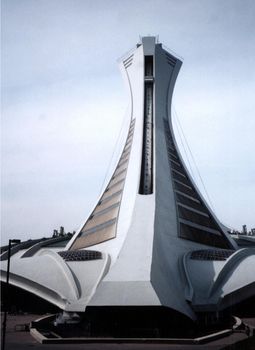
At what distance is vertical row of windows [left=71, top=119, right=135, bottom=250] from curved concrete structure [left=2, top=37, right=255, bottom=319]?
108mm

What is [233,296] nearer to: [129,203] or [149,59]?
[129,203]

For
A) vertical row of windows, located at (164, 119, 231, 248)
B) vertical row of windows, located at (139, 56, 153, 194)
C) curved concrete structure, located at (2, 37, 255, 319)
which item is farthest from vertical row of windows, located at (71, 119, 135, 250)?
vertical row of windows, located at (164, 119, 231, 248)

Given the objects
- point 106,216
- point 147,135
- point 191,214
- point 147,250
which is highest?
point 147,135

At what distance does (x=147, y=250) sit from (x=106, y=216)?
29.2 feet

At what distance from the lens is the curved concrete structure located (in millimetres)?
20781

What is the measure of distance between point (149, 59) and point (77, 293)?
28.1m

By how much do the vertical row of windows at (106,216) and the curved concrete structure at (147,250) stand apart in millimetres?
108

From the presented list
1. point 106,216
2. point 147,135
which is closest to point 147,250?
point 106,216

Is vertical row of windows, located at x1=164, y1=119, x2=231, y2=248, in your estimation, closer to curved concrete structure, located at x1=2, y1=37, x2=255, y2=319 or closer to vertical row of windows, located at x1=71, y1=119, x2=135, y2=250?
curved concrete structure, located at x1=2, y1=37, x2=255, y2=319

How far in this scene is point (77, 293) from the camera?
2283 centimetres

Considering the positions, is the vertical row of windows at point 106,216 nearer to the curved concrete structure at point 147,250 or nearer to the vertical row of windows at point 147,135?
the curved concrete structure at point 147,250

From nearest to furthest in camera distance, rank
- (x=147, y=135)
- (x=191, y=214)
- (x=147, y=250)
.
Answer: (x=147, y=250) → (x=191, y=214) → (x=147, y=135)

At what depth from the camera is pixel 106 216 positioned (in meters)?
31.3

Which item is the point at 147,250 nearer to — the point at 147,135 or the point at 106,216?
the point at 106,216
